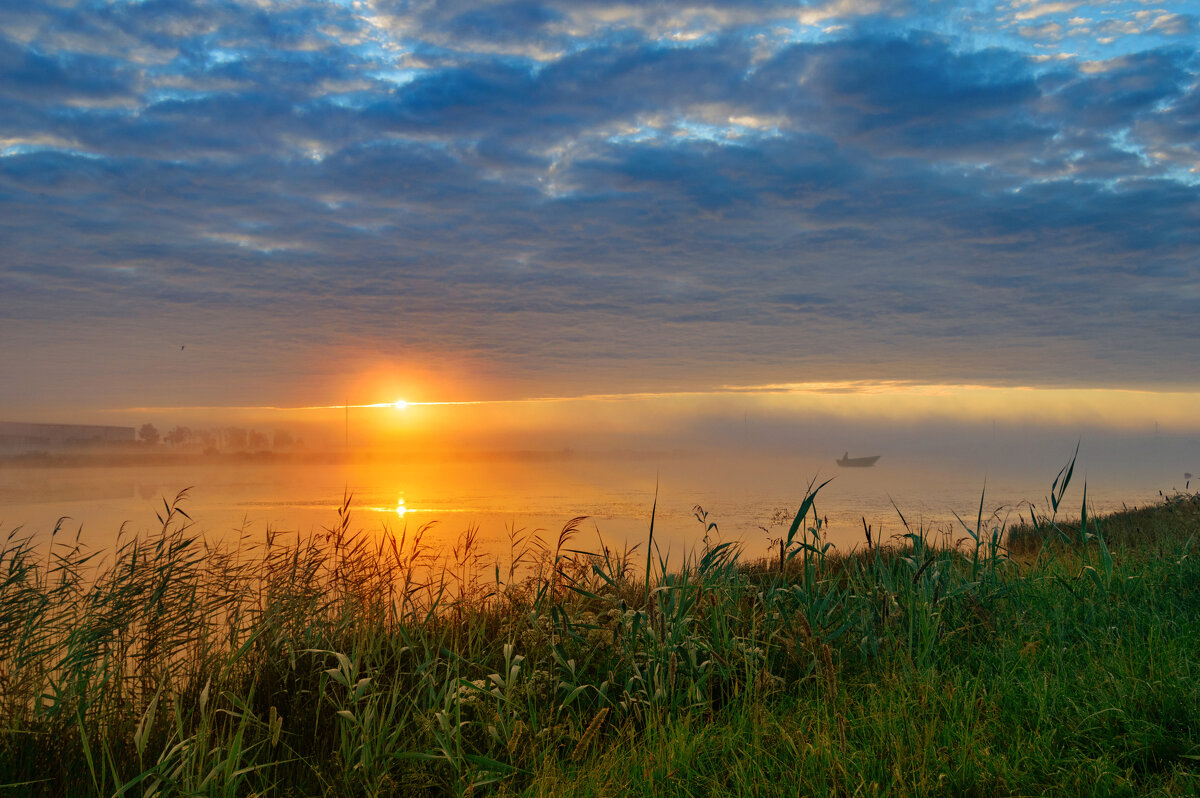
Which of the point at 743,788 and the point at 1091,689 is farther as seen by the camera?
the point at 1091,689

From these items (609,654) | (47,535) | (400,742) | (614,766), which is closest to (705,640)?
(609,654)

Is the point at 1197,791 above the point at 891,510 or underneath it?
above

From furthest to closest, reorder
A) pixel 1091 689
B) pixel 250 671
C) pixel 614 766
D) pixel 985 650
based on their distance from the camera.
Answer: pixel 250 671 < pixel 985 650 < pixel 1091 689 < pixel 614 766

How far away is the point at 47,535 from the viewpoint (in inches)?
253

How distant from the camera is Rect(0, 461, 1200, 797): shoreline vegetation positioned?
3.41 metres

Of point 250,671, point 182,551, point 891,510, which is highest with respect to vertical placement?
point 182,551

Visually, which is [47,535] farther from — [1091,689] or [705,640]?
[1091,689]

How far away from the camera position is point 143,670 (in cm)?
532

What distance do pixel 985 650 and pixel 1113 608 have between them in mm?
1567

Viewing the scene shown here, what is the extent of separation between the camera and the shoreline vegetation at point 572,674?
341 centimetres

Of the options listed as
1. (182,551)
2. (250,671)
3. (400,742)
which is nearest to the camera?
(400,742)

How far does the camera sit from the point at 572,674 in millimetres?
4656

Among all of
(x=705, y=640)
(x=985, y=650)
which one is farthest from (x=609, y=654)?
(x=985, y=650)

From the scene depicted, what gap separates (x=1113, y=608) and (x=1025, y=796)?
327 centimetres
